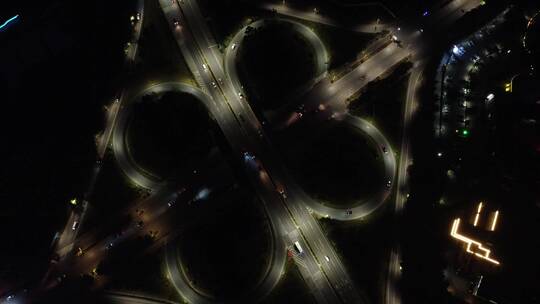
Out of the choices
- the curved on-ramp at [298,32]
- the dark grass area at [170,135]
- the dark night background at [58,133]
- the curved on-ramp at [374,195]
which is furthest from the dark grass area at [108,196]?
the curved on-ramp at [374,195]

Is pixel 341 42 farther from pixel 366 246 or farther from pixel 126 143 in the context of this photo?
pixel 126 143

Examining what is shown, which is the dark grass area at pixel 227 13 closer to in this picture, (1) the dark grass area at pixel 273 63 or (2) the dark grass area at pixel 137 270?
(1) the dark grass area at pixel 273 63

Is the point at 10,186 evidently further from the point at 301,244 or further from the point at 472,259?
the point at 472,259

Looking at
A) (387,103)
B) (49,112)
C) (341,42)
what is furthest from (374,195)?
(49,112)

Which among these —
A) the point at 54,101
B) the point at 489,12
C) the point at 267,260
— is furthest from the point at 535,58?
the point at 54,101

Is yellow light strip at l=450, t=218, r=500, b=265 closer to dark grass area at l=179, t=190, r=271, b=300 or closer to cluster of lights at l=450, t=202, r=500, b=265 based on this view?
cluster of lights at l=450, t=202, r=500, b=265

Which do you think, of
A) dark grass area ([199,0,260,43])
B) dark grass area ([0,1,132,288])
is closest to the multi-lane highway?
dark grass area ([199,0,260,43])
